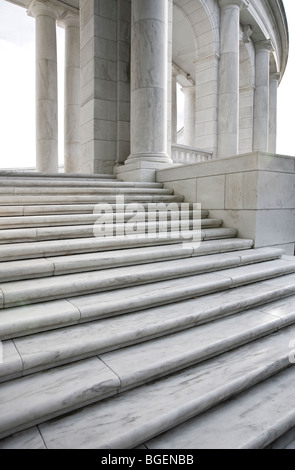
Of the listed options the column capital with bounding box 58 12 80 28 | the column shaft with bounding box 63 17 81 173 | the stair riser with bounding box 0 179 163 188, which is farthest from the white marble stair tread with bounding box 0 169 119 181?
the column capital with bounding box 58 12 80 28

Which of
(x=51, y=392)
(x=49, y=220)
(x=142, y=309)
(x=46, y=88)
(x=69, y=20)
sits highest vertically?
(x=69, y=20)

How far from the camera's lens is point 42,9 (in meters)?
13.0

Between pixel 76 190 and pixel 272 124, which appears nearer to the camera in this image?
pixel 76 190

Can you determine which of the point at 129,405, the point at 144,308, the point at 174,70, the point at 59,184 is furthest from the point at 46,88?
the point at 129,405

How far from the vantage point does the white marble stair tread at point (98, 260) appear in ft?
10.6

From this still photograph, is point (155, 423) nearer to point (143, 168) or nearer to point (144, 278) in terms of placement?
point (144, 278)

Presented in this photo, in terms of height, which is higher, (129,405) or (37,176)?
(37,176)

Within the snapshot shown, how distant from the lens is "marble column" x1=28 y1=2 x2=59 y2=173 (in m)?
13.1

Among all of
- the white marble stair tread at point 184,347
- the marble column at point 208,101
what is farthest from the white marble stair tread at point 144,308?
the marble column at point 208,101

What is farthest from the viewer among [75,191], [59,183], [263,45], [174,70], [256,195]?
[174,70]

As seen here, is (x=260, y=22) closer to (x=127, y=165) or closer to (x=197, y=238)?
(x=127, y=165)

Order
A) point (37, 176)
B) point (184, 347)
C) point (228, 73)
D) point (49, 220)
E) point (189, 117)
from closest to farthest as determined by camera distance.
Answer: point (184, 347) → point (49, 220) → point (37, 176) → point (228, 73) → point (189, 117)

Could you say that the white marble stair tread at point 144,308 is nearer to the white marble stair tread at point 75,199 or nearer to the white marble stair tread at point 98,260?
the white marble stair tread at point 98,260

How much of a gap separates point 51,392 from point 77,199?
3.78 m
